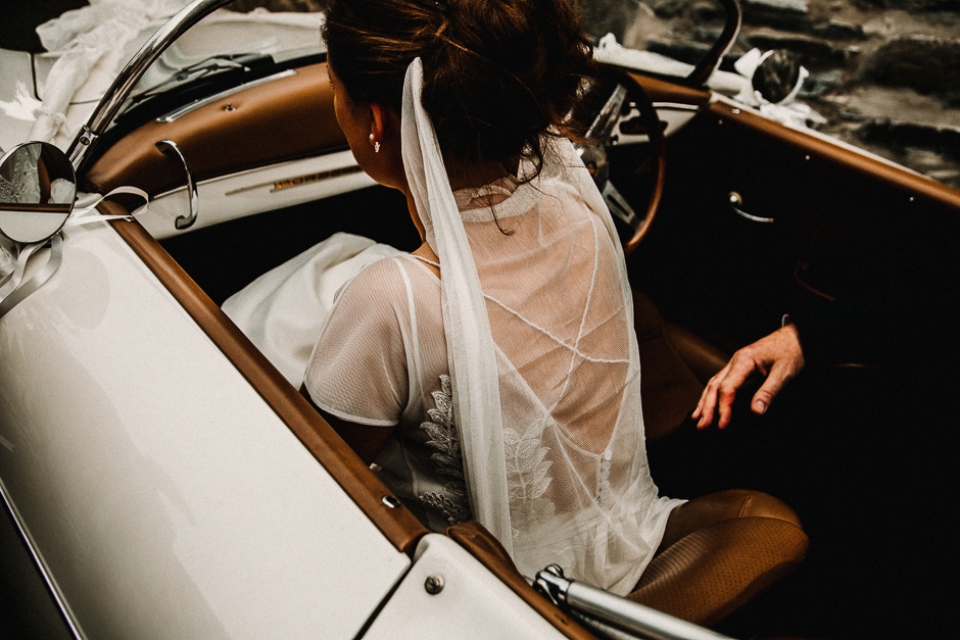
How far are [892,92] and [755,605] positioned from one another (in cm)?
339

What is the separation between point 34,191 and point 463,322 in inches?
33.7

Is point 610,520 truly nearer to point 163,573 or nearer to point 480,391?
point 480,391

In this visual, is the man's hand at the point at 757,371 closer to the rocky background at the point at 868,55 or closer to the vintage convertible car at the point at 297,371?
the vintage convertible car at the point at 297,371

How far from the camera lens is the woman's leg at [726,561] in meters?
0.93

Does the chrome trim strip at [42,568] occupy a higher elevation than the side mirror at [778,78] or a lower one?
higher

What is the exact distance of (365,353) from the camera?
967 mm

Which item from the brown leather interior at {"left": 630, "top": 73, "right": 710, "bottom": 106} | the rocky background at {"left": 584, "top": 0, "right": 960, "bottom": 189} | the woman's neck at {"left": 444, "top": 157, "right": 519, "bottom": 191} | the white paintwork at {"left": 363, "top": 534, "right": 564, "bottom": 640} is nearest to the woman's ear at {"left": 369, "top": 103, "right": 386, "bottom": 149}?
the woman's neck at {"left": 444, "top": 157, "right": 519, "bottom": 191}

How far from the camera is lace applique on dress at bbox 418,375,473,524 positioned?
1035 millimetres

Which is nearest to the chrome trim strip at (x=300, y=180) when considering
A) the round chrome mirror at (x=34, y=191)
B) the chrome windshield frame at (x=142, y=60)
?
the chrome windshield frame at (x=142, y=60)

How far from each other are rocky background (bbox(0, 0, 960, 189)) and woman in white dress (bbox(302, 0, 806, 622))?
6.54 feet

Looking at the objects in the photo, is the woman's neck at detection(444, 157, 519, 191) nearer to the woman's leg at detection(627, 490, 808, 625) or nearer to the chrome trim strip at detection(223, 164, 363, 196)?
the woman's leg at detection(627, 490, 808, 625)

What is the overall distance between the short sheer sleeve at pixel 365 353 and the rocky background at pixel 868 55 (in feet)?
7.81

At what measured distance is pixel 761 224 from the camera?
232 centimetres

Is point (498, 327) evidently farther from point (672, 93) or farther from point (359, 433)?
point (672, 93)
